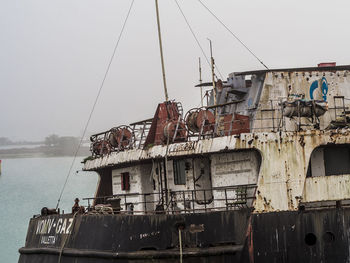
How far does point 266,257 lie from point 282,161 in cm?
231

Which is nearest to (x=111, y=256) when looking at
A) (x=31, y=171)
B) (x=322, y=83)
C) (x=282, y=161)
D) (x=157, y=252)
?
(x=157, y=252)

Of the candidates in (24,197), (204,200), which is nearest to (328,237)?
(204,200)

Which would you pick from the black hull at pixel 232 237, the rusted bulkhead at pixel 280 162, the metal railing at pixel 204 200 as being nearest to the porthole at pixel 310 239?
the black hull at pixel 232 237

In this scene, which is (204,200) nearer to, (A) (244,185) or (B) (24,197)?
(A) (244,185)

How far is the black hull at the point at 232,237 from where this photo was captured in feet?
47.9

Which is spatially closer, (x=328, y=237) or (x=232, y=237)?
(x=328, y=237)

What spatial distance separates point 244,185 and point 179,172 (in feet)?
10.1

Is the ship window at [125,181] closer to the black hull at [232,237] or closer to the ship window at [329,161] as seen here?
the black hull at [232,237]

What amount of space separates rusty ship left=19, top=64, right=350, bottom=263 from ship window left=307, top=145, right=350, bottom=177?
0.03m

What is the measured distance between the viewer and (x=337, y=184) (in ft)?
50.6

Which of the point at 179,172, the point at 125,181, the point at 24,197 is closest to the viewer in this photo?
the point at 179,172

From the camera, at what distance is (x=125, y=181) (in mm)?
20094

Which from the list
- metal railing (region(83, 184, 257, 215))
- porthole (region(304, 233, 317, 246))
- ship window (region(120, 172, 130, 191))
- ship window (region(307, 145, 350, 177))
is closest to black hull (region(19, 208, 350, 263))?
porthole (region(304, 233, 317, 246))

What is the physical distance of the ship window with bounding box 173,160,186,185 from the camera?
1769 cm
